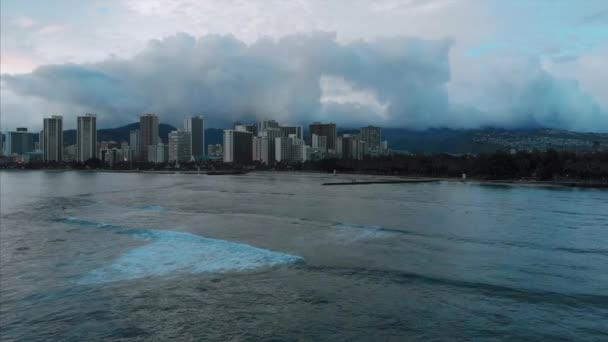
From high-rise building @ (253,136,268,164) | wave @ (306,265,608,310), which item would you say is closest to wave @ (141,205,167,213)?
wave @ (306,265,608,310)

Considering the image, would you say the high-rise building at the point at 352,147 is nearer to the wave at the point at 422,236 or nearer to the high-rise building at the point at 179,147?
the high-rise building at the point at 179,147

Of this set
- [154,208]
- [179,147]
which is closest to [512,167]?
[154,208]

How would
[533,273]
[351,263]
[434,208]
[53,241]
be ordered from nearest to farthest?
[533,273] < [351,263] < [53,241] < [434,208]

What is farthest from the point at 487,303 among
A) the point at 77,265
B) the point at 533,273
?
the point at 77,265

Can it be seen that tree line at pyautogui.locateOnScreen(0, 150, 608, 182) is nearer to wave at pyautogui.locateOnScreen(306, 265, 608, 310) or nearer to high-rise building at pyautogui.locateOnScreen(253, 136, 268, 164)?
wave at pyautogui.locateOnScreen(306, 265, 608, 310)

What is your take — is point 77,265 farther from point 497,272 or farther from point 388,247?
point 497,272

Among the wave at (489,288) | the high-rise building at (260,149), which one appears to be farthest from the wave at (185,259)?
the high-rise building at (260,149)

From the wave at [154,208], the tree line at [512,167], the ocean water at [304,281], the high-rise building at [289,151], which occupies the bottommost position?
the wave at [154,208]

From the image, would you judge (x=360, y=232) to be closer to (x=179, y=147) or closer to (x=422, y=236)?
(x=422, y=236)

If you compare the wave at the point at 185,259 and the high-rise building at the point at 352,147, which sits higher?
the high-rise building at the point at 352,147
